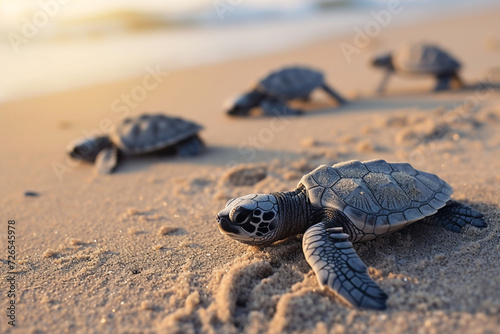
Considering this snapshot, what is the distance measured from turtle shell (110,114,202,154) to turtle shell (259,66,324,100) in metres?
2.07

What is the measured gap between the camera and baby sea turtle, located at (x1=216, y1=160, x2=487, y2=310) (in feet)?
9.32

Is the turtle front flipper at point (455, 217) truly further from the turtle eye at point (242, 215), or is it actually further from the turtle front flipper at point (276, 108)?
the turtle front flipper at point (276, 108)

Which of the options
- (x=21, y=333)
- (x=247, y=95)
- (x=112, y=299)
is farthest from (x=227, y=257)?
(x=247, y=95)

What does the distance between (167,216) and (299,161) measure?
1735 mm

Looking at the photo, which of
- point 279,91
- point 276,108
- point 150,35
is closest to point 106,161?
point 276,108

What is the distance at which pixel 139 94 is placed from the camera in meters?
8.60

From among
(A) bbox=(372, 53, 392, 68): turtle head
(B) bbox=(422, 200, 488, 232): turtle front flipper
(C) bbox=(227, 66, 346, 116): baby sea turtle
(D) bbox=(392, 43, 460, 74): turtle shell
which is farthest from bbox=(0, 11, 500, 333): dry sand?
(A) bbox=(372, 53, 392, 68): turtle head

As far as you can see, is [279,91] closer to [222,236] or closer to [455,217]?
[222,236]

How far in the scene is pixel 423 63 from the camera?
7637 millimetres

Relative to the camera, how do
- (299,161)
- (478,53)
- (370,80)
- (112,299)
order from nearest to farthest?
(112,299) < (299,161) < (370,80) < (478,53)

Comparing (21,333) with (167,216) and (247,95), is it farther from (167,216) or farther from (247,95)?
(247,95)

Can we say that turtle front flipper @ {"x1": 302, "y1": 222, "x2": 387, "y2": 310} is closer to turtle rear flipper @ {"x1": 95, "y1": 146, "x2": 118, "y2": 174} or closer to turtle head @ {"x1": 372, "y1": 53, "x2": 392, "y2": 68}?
turtle rear flipper @ {"x1": 95, "y1": 146, "x2": 118, "y2": 174}

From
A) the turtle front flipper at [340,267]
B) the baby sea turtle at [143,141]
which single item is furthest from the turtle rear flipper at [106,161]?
the turtle front flipper at [340,267]

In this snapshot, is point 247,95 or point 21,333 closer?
point 21,333
